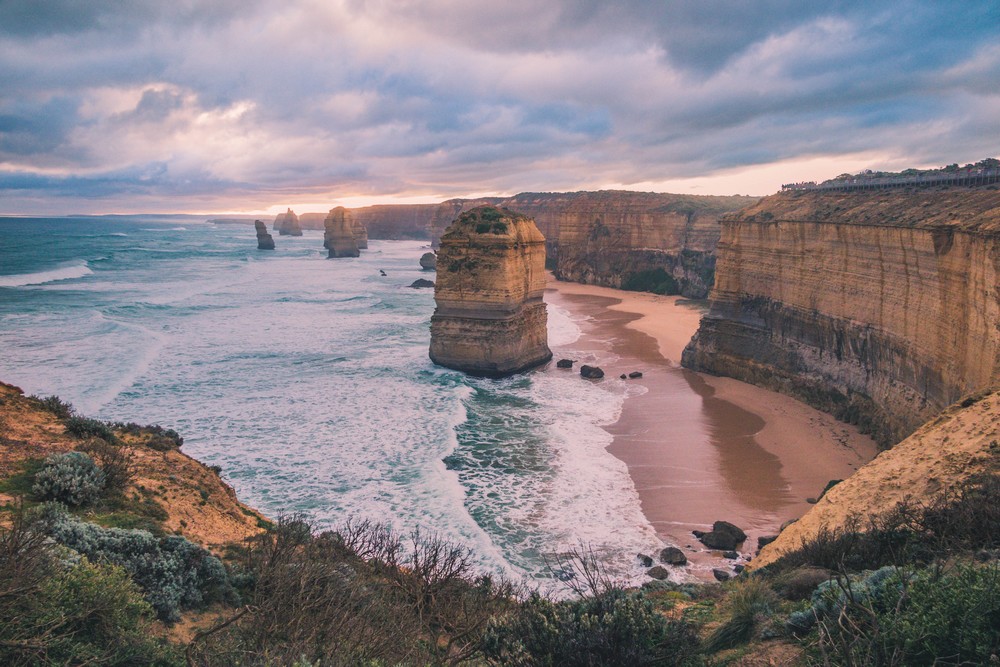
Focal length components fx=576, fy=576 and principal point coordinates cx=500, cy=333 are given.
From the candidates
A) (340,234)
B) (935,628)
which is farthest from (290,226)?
(935,628)

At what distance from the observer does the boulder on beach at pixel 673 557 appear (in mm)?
12922

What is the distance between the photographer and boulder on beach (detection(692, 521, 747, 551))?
44.7 ft

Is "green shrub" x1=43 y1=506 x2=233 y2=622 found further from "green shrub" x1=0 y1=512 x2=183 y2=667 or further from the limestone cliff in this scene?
the limestone cliff

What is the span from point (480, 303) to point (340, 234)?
242 feet

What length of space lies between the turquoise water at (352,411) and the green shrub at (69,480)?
5.50 m

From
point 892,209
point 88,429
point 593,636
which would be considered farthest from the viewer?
point 892,209

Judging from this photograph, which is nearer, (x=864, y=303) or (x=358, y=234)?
(x=864, y=303)

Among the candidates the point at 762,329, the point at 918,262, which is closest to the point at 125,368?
the point at 762,329

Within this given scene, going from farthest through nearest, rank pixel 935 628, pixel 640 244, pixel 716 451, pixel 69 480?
pixel 640 244, pixel 716 451, pixel 69 480, pixel 935 628

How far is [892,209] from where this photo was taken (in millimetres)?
20719

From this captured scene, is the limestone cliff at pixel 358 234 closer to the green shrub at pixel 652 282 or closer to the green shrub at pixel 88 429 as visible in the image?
the green shrub at pixel 652 282

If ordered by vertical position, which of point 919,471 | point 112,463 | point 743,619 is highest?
point 112,463

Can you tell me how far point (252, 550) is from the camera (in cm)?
905

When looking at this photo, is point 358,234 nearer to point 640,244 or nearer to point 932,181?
point 640,244
